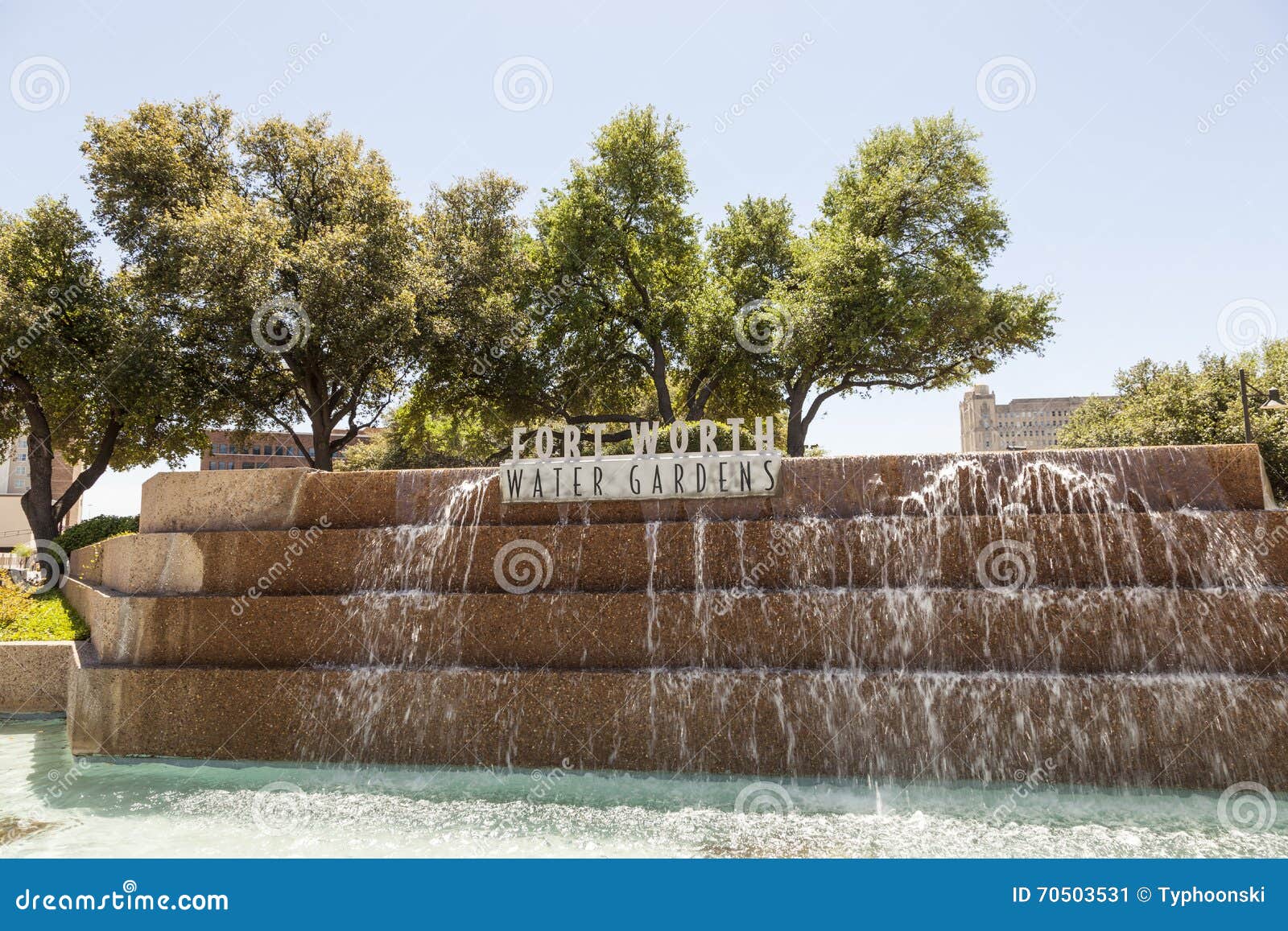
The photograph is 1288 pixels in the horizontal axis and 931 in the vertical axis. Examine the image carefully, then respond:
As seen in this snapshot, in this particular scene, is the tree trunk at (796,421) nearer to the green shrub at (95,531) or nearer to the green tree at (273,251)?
the green tree at (273,251)

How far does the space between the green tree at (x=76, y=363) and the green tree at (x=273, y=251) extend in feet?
4.48

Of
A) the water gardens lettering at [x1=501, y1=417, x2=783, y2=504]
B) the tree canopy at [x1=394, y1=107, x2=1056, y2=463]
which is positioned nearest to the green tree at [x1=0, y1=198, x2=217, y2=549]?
the tree canopy at [x1=394, y1=107, x2=1056, y2=463]

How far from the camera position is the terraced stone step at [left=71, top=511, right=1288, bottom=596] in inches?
366

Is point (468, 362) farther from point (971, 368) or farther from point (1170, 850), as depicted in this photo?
point (1170, 850)

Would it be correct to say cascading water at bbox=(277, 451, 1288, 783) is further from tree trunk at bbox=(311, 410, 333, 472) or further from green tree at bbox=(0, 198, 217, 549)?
green tree at bbox=(0, 198, 217, 549)

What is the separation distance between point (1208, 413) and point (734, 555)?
141ft

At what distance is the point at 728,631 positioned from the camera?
9.66 m

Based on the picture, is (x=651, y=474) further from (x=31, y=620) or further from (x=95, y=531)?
(x=95, y=531)

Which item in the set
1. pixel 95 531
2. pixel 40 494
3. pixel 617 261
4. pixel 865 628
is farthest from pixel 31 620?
pixel 617 261

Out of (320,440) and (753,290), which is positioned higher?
(753,290)

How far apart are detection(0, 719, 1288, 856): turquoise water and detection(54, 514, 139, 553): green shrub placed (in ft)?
53.3

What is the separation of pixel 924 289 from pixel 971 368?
20.3 feet

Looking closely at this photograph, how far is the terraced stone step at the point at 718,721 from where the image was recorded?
27.6 ft

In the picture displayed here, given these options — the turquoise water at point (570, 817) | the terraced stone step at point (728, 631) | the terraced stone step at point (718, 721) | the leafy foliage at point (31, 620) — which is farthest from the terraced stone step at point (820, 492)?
the leafy foliage at point (31, 620)
